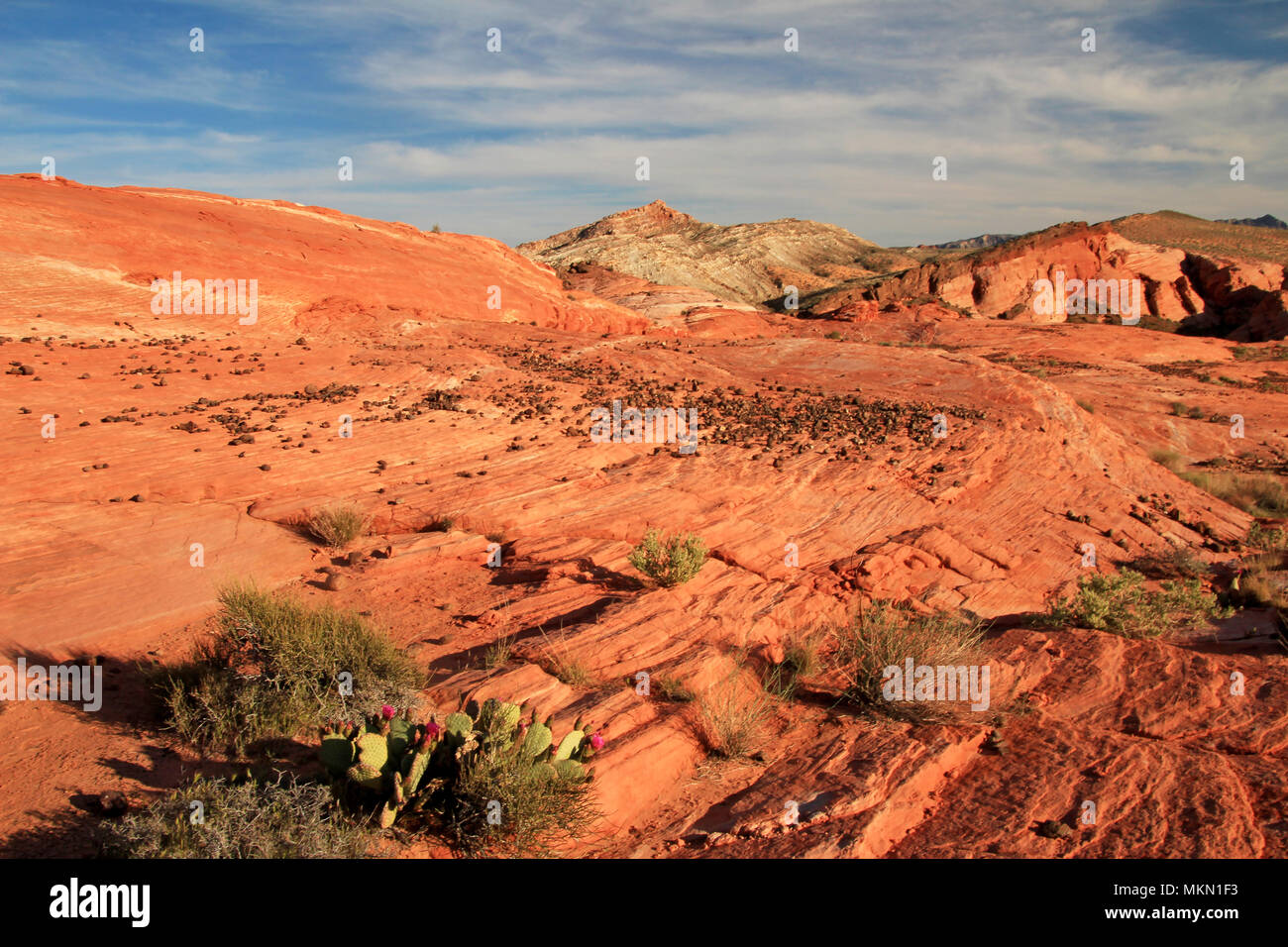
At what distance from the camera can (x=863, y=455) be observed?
38.2 feet

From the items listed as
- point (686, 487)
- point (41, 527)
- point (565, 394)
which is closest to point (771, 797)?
point (686, 487)

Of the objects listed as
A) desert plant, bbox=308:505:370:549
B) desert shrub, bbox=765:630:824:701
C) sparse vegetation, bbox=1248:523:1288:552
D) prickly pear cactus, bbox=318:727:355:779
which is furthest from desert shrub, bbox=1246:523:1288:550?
prickly pear cactus, bbox=318:727:355:779

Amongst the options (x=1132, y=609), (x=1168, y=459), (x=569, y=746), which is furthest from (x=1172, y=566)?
(x=569, y=746)

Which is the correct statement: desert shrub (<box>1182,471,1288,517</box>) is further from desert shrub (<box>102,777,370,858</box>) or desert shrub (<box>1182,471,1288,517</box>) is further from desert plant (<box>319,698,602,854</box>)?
desert shrub (<box>102,777,370,858</box>)

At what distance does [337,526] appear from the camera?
7.50 m

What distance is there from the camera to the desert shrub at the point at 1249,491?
1316 centimetres

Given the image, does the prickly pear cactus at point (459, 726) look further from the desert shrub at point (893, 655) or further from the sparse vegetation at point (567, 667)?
the desert shrub at point (893, 655)

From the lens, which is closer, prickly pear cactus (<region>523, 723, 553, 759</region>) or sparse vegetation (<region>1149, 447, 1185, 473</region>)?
prickly pear cactus (<region>523, 723, 553, 759</region>)

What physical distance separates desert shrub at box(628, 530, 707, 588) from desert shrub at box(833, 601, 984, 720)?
1.56 meters

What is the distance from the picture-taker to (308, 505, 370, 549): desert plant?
745cm

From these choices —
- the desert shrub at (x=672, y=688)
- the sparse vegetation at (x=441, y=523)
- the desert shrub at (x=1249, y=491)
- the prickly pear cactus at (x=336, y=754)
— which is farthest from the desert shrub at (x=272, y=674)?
the desert shrub at (x=1249, y=491)

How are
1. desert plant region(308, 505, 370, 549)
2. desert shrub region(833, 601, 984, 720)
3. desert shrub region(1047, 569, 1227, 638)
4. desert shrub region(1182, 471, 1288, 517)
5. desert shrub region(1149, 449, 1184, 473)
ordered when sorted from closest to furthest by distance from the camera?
1. desert shrub region(833, 601, 984, 720)
2. desert shrub region(1047, 569, 1227, 638)
3. desert plant region(308, 505, 370, 549)
4. desert shrub region(1182, 471, 1288, 517)
5. desert shrub region(1149, 449, 1184, 473)

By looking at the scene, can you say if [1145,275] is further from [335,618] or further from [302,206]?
[335,618]

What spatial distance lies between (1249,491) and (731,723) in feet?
46.0
